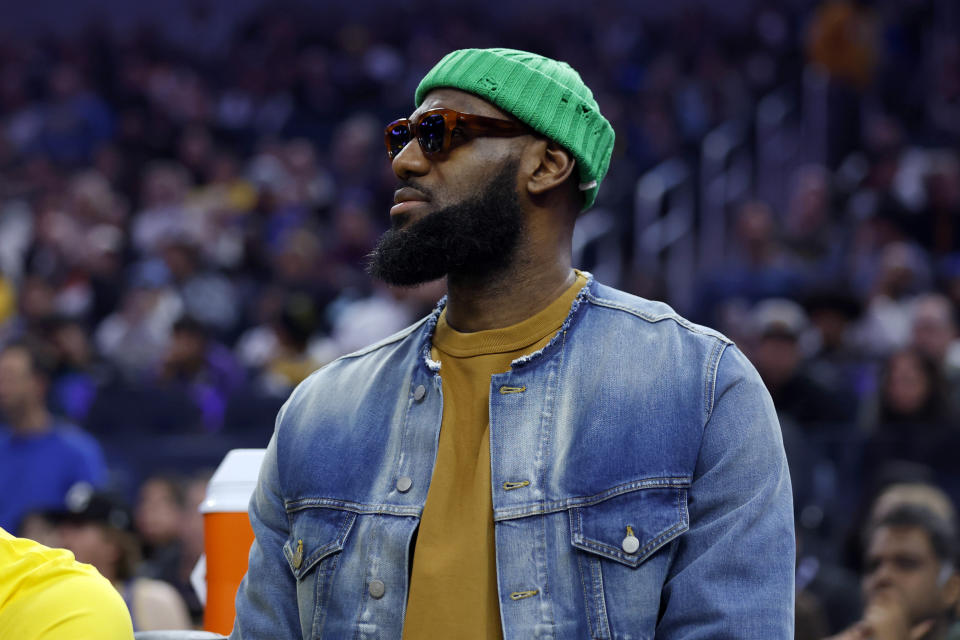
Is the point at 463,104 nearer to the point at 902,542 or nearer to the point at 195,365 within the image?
the point at 902,542

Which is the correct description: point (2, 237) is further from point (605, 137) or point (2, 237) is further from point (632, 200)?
point (605, 137)

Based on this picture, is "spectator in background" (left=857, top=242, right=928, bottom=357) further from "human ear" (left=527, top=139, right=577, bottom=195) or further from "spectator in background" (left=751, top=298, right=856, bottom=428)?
"human ear" (left=527, top=139, right=577, bottom=195)

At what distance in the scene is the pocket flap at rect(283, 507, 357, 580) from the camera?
221cm

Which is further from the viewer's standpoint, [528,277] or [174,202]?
[174,202]

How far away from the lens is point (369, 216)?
37.7ft

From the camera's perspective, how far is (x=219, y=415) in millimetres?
7832

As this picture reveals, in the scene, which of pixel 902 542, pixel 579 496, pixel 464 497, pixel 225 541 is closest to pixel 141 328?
pixel 902 542

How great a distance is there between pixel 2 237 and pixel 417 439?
10964 mm

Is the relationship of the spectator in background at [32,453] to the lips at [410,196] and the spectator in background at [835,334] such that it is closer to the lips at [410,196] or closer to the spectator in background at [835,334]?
the spectator in background at [835,334]

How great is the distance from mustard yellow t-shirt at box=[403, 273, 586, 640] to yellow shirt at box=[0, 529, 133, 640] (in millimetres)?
569

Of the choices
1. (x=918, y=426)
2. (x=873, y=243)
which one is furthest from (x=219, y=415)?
(x=873, y=243)

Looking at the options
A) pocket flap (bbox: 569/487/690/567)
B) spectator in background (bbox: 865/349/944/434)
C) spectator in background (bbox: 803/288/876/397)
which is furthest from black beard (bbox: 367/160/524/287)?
spectator in background (bbox: 803/288/876/397)

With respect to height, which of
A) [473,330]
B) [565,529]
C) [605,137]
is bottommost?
[565,529]

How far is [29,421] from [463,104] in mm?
4908
